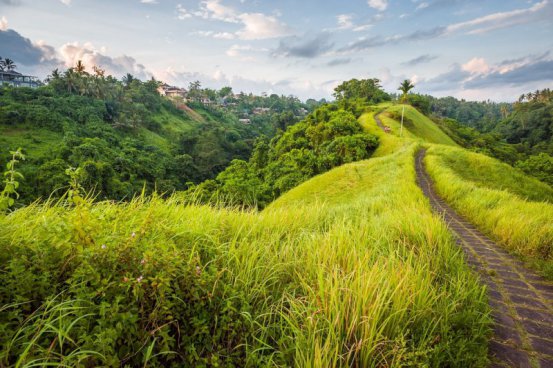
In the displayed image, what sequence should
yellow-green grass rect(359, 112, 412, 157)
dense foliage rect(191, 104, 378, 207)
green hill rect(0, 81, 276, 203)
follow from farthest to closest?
green hill rect(0, 81, 276, 203)
yellow-green grass rect(359, 112, 412, 157)
dense foliage rect(191, 104, 378, 207)

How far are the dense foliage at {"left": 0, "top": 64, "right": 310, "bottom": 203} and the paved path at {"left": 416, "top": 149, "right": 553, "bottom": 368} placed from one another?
78.3 feet

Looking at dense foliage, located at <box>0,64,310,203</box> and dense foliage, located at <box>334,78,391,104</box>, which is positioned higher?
dense foliage, located at <box>334,78,391,104</box>

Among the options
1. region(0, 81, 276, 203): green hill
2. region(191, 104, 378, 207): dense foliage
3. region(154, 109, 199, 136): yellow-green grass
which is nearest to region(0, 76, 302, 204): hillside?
region(0, 81, 276, 203): green hill

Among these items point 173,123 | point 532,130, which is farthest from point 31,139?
point 532,130

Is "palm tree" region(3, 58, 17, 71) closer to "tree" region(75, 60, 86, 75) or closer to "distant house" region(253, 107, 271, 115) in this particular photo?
"tree" region(75, 60, 86, 75)

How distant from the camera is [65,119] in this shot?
51.8m

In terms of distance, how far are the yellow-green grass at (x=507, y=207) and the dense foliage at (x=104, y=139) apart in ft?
70.1

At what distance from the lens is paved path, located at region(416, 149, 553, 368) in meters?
2.31

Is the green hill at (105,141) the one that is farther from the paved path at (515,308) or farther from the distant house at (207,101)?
the distant house at (207,101)

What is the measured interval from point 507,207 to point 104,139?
5652cm

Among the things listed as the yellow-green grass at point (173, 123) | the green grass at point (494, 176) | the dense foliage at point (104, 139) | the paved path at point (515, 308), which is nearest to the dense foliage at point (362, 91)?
the dense foliage at point (104, 139)

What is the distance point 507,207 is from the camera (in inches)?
252

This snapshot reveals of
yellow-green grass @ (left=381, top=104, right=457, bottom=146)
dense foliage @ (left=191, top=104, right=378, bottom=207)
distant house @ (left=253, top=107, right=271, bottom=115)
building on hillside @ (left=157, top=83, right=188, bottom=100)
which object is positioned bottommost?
dense foliage @ (left=191, top=104, right=378, bottom=207)

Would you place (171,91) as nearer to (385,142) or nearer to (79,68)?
(79,68)
